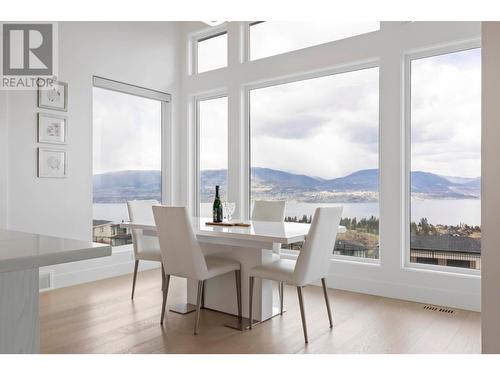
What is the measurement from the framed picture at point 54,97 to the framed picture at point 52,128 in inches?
3.6

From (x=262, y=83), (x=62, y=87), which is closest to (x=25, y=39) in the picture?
(x=62, y=87)

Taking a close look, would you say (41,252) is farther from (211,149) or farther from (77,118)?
(211,149)

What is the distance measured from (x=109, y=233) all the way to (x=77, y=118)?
4.41 feet

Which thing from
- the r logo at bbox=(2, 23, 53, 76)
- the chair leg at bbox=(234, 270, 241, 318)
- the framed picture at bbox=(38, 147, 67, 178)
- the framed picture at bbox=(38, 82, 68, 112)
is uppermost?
the r logo at bbox=(2, 23, 53, 76)

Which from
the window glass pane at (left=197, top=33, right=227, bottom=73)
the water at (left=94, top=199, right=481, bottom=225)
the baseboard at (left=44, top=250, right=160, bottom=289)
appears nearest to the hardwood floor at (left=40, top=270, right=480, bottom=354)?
the baseboard at (left=44, top=250, right=160, bottom=289)

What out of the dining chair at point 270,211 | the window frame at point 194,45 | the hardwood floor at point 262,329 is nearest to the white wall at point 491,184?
the hardwood floor at point 262,329

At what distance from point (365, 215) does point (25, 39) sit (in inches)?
145

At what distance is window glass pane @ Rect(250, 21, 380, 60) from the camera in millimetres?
4097

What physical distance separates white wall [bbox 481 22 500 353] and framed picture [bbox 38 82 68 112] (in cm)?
373

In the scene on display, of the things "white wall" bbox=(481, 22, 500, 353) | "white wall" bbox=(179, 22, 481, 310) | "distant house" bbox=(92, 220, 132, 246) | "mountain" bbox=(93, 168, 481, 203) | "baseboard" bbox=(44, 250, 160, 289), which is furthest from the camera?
A: "distant house" bbox=(92, 220, 132, 246)

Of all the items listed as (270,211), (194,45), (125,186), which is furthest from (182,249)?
(194,45)

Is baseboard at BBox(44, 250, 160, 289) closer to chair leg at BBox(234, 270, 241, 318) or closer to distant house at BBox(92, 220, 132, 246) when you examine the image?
distant house at BBox(92, 220, 132, 246)

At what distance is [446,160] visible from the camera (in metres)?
3.59

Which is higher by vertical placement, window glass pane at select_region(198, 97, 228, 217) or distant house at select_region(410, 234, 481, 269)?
window glass pane at select_region(198, 97, 228, 217)
